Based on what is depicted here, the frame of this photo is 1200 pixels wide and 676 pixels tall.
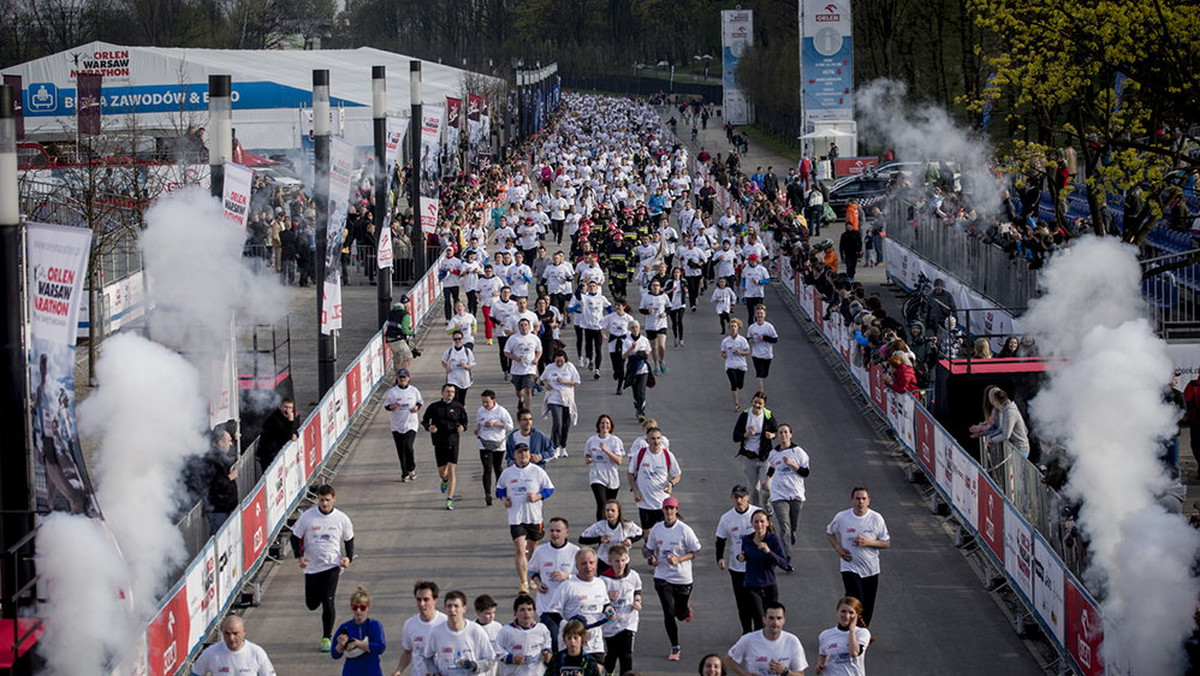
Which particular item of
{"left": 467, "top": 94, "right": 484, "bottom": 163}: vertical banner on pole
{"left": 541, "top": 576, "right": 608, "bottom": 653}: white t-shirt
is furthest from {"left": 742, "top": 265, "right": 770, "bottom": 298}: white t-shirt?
{"left": 467, "top": 94, "right": 484, "bottom": 163}: vertical banner on pole

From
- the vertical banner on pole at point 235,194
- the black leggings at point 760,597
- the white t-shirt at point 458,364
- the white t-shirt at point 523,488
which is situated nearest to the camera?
the black leggings at point 760,597

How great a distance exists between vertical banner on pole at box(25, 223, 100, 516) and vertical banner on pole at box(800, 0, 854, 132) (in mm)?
44336

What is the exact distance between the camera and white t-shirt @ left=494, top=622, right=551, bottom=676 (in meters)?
11.4

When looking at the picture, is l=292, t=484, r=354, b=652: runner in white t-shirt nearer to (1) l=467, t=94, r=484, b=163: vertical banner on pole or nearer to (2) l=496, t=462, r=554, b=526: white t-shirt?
Result: (2) l=496, t=462, r=554, b=526: white t-shirt

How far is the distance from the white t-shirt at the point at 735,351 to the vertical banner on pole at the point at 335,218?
17.5 ft

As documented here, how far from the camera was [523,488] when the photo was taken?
15570mm

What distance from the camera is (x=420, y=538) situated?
1786cm

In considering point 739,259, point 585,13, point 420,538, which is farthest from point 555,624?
point 585,13

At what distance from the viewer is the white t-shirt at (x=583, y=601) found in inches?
479

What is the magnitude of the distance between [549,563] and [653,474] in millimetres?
3220

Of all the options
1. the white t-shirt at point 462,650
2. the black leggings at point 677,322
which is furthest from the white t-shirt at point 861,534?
the black leggings at point 677,322

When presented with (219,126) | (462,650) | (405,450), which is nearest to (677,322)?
(405,450)

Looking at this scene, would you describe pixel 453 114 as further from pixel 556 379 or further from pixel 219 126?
pixel 219 126

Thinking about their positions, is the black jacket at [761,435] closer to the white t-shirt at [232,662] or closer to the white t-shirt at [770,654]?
the white t-shirt at [770,654]
